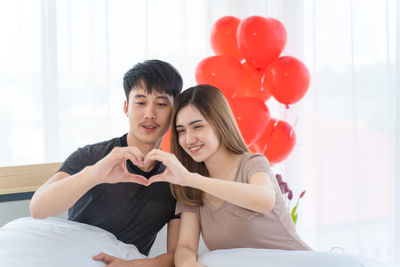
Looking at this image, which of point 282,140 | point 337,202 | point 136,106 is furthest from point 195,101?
point 337,202

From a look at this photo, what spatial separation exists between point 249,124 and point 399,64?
0.97m

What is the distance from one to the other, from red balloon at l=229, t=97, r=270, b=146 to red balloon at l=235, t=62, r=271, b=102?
0.22 meters

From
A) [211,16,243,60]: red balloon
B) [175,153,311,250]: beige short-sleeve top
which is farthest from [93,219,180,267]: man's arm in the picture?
[211,16,243,60]: red balloon

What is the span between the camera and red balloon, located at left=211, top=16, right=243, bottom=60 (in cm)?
220

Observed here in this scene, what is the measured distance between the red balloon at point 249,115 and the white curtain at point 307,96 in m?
0.85

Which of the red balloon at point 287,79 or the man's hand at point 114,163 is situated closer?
the man's hand at point 114,163

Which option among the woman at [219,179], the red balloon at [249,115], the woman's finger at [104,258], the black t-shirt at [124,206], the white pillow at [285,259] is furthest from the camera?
the red balloon at [249,115]

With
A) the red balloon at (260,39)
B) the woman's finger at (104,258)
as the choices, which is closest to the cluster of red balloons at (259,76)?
the red balloon at (260,39)

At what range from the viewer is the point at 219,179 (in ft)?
4.26

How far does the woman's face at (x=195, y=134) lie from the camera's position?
1354mm

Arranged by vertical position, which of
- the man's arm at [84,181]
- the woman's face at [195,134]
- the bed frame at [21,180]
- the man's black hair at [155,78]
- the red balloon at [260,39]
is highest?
the red balloon at [260,39]

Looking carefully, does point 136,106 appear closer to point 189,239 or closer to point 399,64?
point 189,239

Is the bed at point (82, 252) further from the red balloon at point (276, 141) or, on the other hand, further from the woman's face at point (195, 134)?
the red balloon at point (276, 141)

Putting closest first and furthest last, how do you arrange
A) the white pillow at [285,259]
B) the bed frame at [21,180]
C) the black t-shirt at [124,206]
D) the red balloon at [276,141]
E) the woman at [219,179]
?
the white pillow at [285,259] < the woman at [219,179] < the black t-shirt at [124,206] < the bed frame at [21,180] < the red balloon at [276,141]
